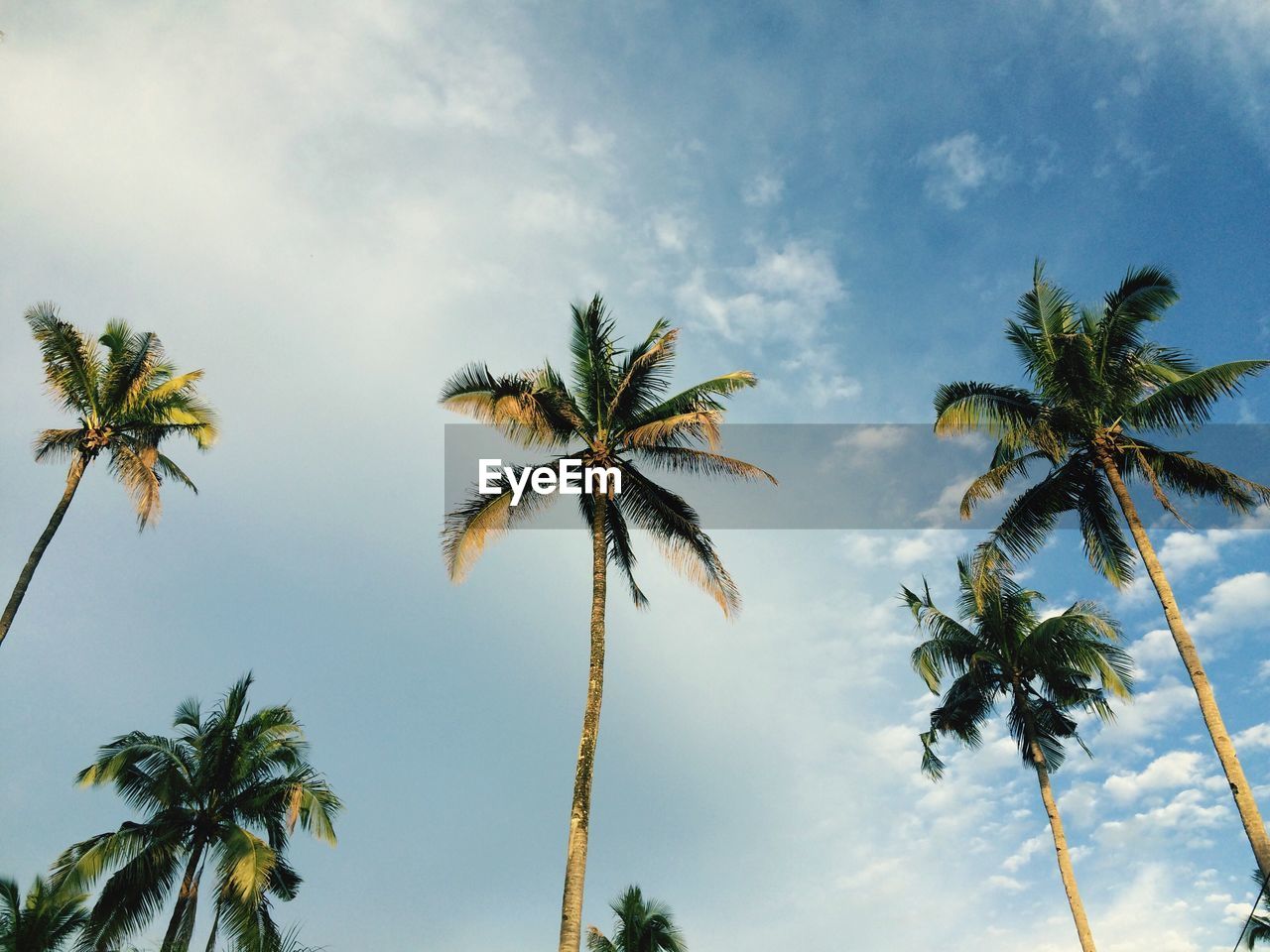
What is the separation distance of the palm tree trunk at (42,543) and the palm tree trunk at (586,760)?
13480 mm

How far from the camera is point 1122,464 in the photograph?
62.1 ft

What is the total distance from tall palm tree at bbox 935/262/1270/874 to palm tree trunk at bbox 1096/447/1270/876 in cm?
4

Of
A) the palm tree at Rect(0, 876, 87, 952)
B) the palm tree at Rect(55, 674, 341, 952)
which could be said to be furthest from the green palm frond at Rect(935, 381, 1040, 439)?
the palm tree at Rect(0, 876, 87, 952)

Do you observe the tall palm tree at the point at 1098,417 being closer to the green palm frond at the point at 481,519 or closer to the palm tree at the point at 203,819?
the green palm frond at the point at 481,519

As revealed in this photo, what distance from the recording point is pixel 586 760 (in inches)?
605

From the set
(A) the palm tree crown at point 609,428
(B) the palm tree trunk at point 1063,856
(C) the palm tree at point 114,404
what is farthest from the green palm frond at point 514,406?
(B) the palm tree trunk at point 1063,856

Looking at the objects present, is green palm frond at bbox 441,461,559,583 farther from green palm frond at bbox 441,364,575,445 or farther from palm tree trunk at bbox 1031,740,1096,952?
palm tree trunk at bbox 1031,740,1096,952

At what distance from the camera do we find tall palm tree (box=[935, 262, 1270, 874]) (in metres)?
17.7

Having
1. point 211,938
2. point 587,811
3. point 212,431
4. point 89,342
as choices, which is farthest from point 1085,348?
point 211,938

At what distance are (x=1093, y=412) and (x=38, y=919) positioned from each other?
33.8 meters

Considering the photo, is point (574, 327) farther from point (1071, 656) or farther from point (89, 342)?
point (1071, 656)

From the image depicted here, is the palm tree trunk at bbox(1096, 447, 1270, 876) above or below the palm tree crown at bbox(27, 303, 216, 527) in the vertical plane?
below

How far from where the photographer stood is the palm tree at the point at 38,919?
24.7m

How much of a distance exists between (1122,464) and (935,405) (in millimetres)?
4364
